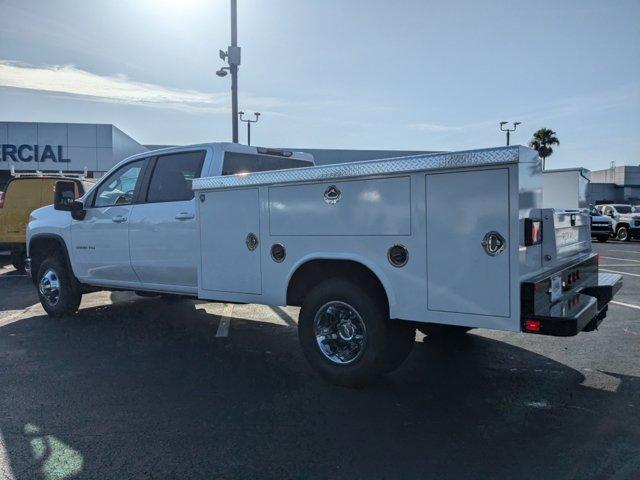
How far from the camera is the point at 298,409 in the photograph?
427 centimetres

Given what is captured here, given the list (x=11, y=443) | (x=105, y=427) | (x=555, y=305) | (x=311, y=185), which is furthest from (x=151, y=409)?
(x=555, y=305)

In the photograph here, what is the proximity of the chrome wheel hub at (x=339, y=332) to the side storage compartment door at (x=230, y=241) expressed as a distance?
733mm

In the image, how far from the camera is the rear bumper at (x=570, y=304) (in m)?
3.72

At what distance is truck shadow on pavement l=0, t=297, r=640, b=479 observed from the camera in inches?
133

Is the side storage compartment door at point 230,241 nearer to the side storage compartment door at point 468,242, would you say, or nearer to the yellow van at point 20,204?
the side storage compartment door at point 468,242

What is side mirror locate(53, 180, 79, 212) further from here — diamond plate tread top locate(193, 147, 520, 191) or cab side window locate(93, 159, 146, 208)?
diamond plate tread top locate(193, 147, 520, 191)

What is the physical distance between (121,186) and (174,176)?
1.04 m

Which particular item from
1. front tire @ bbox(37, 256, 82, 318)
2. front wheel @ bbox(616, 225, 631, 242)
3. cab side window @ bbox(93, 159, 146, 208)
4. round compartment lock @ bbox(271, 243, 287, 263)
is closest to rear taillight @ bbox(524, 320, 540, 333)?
round compartment lock @ bbox(271, 243, 287, 263)

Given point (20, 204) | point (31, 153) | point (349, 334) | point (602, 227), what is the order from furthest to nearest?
1. point (31, 153)
2. point (602, 227)
3. point (20, 204)
4. point (349, 334)

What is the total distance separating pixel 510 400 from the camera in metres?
4.44

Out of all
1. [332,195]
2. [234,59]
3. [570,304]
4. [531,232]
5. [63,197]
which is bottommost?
[570,304]

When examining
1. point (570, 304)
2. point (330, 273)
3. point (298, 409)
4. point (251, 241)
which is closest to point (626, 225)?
point (570, 304)

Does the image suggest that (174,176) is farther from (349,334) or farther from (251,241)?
(349,334)

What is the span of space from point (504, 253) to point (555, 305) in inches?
28.4
